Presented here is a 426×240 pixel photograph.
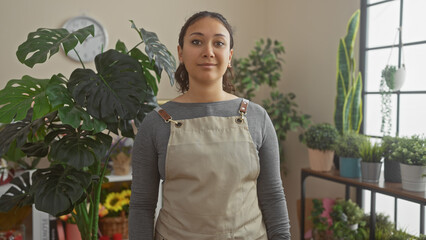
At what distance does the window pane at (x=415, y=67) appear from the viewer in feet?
8.32

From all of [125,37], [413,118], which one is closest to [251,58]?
[125,37]

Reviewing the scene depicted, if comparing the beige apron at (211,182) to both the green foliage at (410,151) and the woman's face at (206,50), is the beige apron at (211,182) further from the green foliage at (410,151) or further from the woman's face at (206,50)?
the green foliage at (410,151)

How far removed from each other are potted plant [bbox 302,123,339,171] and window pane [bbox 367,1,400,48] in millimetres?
739

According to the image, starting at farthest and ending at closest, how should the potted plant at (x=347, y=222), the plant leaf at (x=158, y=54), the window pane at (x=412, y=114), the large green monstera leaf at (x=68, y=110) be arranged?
the window pane at (x=412, y=114) < the potted plant at (x=347, y=222) < the plant leaf at (x=158, y=54) < the large green monstera leaf at (x=68, y=110)

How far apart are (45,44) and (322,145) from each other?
5.94 feet

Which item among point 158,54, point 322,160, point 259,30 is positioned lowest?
point 322,160

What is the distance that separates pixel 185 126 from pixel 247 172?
23 centimetres

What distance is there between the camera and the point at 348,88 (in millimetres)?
2654

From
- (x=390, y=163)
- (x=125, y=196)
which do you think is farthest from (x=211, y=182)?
(x=125, y=196)

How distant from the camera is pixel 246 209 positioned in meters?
1.17

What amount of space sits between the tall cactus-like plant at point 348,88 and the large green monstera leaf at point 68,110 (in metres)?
1.67

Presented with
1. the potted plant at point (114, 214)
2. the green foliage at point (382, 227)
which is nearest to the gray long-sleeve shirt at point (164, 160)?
the green foliage at point (382, 227)

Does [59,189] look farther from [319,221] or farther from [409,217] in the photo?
[409,217]

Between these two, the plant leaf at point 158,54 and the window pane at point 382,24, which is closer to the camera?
the plant leaf at point 158,54
